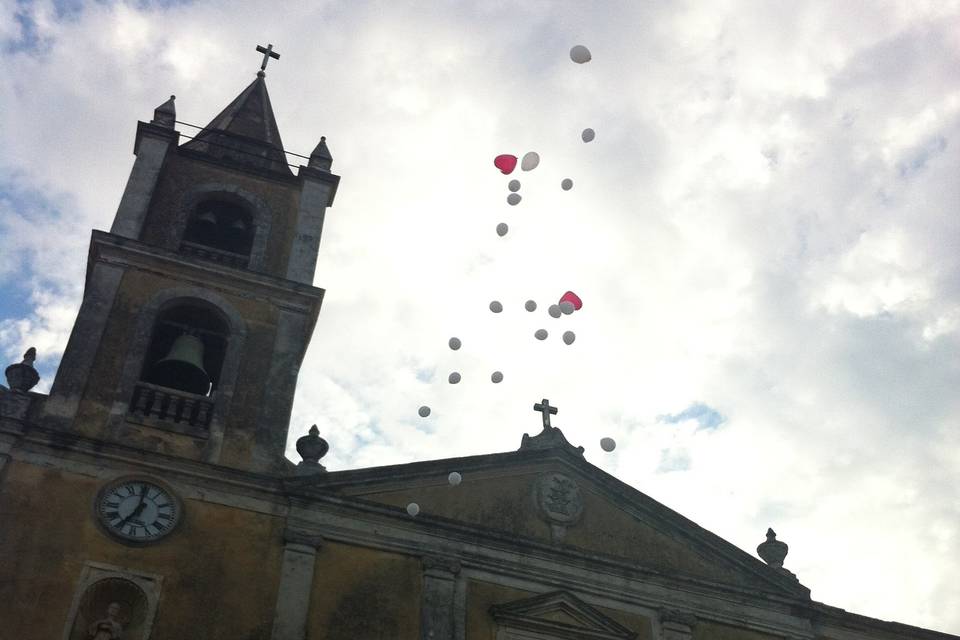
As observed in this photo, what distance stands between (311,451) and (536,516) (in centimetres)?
362

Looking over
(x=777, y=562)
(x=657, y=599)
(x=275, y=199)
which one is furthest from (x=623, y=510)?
(x=275, y=199)

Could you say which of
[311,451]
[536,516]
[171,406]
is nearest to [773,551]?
[536,516]

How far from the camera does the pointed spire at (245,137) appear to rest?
19062 millimetres

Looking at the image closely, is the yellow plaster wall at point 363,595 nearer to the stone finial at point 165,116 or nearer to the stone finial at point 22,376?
the stone finial at point 22,376

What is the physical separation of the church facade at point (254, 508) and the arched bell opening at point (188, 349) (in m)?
0.03

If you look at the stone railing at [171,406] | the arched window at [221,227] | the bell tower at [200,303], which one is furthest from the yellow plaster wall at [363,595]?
the arched window at [221,227]

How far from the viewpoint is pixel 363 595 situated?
13.5m

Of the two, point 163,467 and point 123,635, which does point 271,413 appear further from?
point 123,635

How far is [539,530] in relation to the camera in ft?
50.6

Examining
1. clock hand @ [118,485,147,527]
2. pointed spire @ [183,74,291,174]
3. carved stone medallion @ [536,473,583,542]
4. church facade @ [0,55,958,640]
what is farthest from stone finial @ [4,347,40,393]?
carved stone medallion @ [536,473,583,542]

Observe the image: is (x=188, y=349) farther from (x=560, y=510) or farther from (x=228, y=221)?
(x=560, y=510)

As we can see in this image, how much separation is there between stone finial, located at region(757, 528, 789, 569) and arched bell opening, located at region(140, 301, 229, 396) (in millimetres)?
9486

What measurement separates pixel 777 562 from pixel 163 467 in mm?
10023

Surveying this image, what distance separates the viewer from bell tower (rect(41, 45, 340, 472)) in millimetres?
14398
